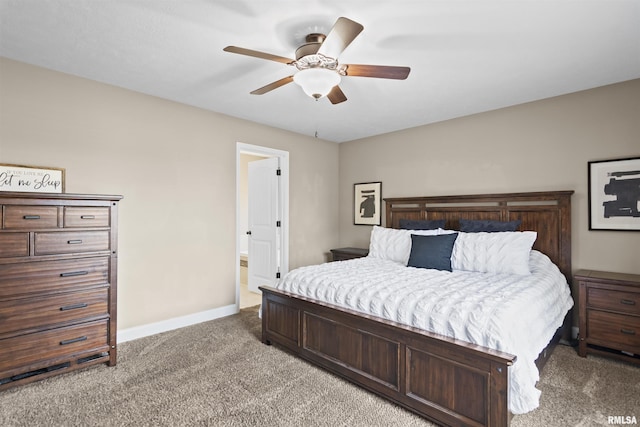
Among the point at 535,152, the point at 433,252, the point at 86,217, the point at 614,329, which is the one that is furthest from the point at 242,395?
the point at 535,152

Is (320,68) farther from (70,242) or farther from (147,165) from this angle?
(70,242)

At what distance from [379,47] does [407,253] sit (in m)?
2.25

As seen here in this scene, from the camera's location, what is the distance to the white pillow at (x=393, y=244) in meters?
3.82

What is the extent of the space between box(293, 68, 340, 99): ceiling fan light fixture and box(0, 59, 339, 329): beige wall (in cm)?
194

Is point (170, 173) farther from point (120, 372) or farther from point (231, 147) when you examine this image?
point (120, 372)

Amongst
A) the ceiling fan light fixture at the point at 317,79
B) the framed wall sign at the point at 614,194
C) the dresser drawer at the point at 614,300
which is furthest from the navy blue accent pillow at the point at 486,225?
→ the ceiling fan light fixture at the point at 317,79

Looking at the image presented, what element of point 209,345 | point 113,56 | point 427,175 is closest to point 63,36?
point 113,56

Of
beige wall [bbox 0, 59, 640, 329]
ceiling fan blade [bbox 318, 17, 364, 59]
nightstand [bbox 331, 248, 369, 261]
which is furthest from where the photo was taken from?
nightstand [bbox 331, 248, 369, 261]

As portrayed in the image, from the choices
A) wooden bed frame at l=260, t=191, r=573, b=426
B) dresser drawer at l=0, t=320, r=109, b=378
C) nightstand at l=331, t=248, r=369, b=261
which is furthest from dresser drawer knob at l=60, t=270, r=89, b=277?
nightstand at l=331, t=248, r=369, b=261

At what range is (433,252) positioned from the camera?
10.8 ft

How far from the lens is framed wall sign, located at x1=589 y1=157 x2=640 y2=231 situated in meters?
3.00

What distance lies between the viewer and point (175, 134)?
142 inches

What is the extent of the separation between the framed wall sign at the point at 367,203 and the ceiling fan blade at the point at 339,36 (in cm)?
311

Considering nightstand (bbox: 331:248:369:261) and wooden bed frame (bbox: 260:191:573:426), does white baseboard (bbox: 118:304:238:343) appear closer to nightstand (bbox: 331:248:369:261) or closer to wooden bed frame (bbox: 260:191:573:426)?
wooden bed frame (bbox: 260:191:573:426)
